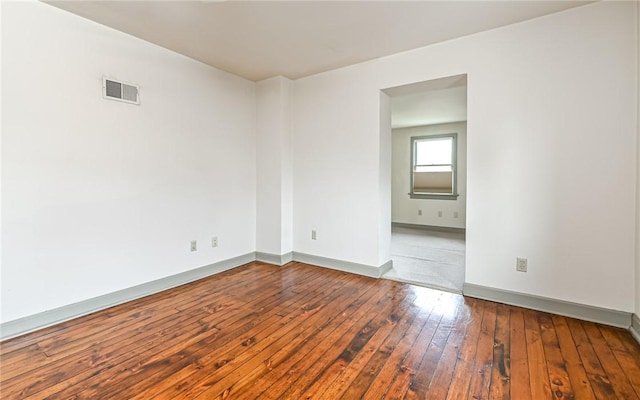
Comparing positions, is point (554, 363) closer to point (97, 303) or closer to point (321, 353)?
point (321, 353)

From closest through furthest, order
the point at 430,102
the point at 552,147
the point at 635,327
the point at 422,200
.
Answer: the point at 635,327, the point at 552,147, the point at 430,102, the point at 422,200

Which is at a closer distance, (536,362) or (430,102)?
(536,362)

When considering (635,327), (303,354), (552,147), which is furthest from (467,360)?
(552,147)

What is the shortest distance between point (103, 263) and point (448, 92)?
186 inches

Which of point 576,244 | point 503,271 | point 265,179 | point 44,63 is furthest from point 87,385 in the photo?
point 576,244

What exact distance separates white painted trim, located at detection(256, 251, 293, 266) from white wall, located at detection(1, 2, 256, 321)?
1.94ft

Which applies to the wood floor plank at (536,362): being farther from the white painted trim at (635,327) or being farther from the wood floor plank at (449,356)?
the white painted trim at (635,327)

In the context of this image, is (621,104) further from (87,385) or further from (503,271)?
(87,385)

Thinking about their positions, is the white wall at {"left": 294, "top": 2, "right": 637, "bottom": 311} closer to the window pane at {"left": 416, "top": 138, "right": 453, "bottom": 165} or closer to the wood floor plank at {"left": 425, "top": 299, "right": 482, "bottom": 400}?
the wood floor plank at {"left": 425, "top": 299, "right": 482, "bottom": 400}

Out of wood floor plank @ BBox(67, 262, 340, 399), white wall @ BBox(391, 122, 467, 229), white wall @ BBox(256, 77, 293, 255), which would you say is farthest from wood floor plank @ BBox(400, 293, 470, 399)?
white wall @ BBox(391, 122, 467, 229)

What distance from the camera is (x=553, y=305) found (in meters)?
2.53

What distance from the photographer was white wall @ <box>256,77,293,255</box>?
3994 mm

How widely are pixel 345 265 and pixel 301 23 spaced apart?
2672 mm

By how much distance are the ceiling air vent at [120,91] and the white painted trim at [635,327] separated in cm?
446
